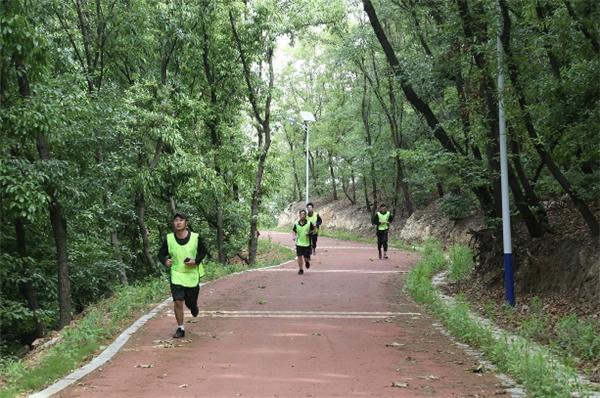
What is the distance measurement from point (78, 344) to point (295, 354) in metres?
2.96

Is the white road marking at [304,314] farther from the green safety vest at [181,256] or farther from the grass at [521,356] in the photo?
the green safety vest at [181,256]

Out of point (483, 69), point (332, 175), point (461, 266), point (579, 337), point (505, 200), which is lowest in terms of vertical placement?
point (579, 337)

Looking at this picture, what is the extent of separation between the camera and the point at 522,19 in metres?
10.1

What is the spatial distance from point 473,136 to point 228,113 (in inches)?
454

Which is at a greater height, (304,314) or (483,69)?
(483,69)

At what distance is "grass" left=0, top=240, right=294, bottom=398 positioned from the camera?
21.0ft

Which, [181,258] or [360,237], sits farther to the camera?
[360,237]

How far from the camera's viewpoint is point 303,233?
54.3 feet

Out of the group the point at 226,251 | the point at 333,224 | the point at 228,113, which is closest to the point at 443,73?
the point at 228,113

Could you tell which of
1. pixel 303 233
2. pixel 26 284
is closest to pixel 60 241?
pixel 26 284

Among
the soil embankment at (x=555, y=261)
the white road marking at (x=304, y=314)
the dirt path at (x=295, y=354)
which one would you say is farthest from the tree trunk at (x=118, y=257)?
the soil embankment at (x=555, y=261)

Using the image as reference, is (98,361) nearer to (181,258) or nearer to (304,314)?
(181,258)

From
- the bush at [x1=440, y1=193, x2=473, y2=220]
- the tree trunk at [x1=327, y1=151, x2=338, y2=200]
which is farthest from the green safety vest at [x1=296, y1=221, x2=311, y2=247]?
the tree trunk at [x1=327, y1=151, x2=338, y2=200]

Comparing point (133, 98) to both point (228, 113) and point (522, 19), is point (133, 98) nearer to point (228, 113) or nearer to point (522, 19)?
point (228, 113)
